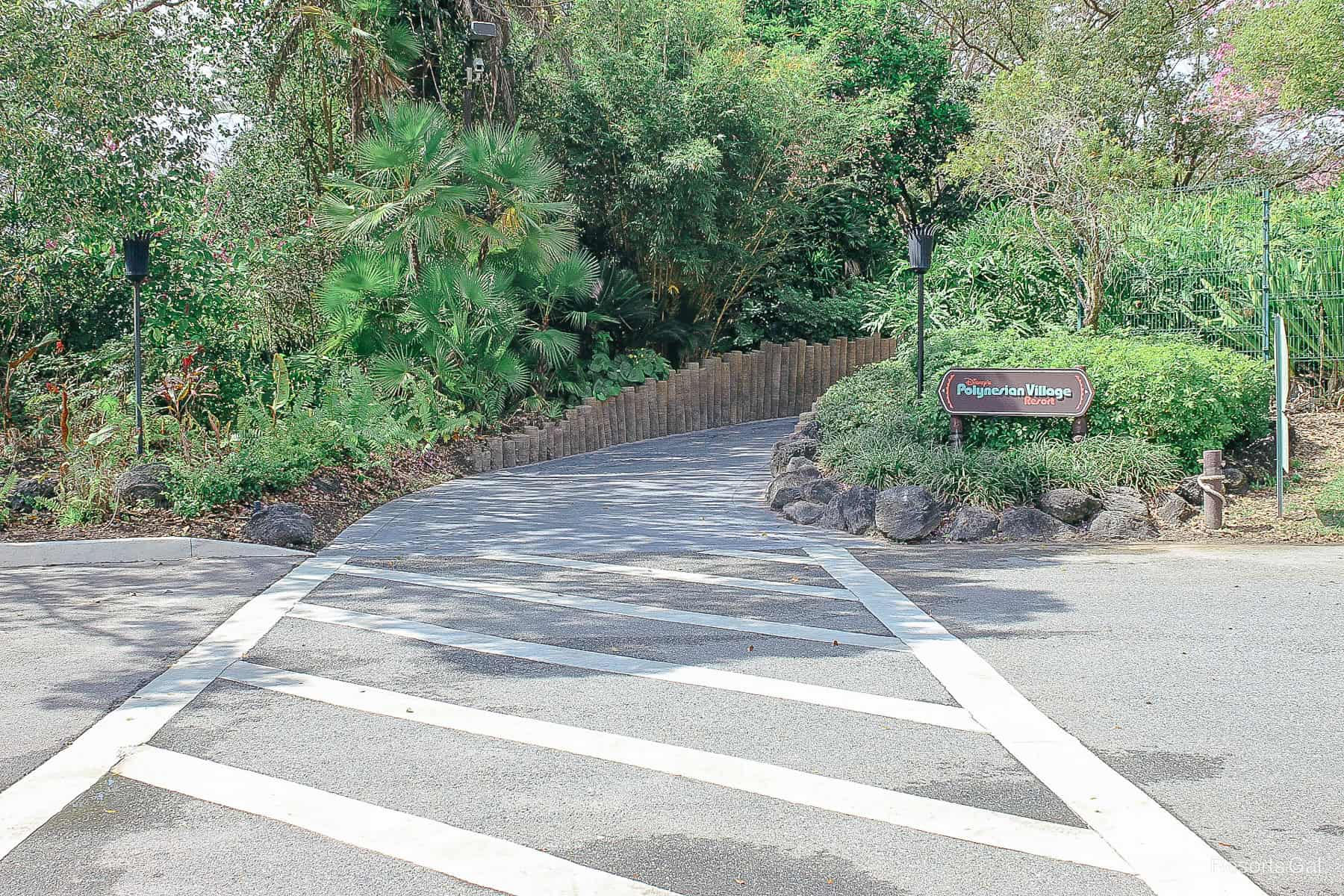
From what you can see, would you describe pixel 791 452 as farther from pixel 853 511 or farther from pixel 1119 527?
pixel 1119 527

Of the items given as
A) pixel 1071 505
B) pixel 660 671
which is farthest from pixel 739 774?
pixel 1071 505

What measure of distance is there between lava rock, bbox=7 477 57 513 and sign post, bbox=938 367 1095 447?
26.4 ft

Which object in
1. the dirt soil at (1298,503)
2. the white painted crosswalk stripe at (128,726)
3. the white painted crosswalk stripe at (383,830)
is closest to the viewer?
the white painted crosswalk stripe at (383,830)

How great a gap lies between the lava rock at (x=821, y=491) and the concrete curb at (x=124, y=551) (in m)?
4.43

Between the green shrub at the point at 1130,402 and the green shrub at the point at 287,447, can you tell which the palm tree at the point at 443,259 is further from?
the green shrub at the point at 1130,402

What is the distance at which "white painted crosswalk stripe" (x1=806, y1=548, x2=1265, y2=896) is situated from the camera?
3.58m

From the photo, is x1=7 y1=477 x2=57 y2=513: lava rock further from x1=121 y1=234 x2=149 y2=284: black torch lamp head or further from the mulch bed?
x1=121 y1=234 x2=149 y2=284: black torch lamp head

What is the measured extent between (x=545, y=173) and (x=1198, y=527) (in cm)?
849

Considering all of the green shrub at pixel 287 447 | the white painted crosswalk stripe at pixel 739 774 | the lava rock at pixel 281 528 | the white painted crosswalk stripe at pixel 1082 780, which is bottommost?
the white painted crosswalk stripe at pixel 1082 780

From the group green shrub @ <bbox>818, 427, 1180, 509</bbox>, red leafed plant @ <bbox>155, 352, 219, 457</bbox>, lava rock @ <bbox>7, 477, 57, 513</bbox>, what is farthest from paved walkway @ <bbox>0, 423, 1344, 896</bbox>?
red leafed plant @ <bbox>155, 352, 219, 457</bbox>

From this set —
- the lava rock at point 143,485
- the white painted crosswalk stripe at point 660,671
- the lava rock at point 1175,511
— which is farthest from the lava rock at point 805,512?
the lava rock at point 143,485

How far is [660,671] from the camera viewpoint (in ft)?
19.4

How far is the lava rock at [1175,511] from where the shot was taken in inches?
402

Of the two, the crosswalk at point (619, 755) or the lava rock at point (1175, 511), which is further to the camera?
the lava rock at point (1175, 511)
